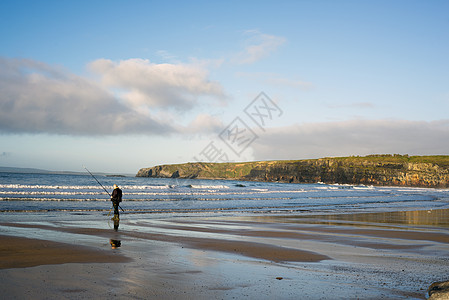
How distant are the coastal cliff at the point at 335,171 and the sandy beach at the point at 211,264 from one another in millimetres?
121669

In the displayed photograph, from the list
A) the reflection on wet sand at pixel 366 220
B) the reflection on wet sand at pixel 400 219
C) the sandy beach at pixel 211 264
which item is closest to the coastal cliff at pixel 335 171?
the reflection on wet sand at pixel 400 219

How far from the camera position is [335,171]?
141 m

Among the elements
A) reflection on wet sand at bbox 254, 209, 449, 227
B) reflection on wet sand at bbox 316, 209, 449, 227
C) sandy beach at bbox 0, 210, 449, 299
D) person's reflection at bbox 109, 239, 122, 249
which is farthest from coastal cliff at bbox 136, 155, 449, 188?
person's reflection at bbox 109, 239, 122, 249

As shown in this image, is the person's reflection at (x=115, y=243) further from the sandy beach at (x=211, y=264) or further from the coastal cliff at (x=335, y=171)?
the coastal cliff at (x=335, y=171)

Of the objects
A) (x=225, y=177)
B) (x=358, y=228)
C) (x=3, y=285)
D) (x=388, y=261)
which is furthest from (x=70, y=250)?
(x=225, y=177)

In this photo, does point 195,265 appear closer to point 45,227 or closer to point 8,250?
point 8,250

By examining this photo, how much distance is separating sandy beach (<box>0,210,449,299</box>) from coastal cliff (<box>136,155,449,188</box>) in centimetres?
12167

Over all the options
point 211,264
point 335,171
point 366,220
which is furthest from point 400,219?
point 335,171

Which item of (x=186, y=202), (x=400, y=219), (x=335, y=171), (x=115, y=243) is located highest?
(x=335, y=171)

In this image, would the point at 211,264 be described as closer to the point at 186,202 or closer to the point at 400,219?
the point at 400,219

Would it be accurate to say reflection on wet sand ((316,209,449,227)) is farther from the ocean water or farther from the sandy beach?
the sandy beach

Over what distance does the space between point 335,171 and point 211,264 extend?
139 m

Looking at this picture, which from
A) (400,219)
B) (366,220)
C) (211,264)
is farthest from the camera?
(400,219)

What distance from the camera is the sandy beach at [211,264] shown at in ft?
20.2
